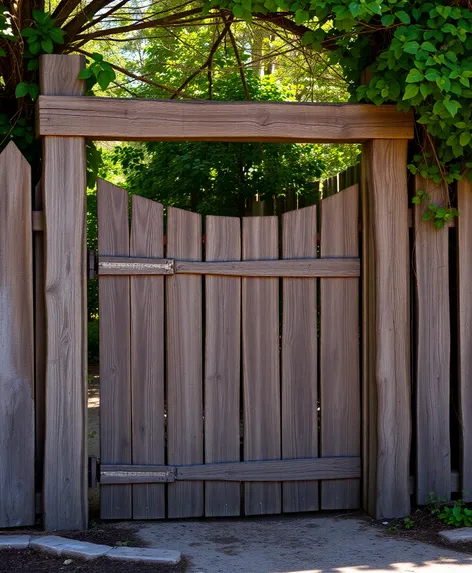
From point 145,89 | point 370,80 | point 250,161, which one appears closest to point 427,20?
point 370,80

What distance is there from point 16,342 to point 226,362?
1159 mm

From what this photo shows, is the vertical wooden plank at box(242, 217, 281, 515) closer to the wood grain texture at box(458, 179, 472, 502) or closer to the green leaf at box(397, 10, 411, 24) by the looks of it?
the wood grain texture at box(458, 179, 472, 502)

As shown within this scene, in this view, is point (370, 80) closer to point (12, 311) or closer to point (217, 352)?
point (217, 352)

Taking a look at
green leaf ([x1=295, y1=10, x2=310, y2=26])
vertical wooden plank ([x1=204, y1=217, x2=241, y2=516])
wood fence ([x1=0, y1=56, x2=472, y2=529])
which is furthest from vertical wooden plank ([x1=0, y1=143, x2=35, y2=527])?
green leaf ([x1=295, y1=10, x2=310, y2=26])

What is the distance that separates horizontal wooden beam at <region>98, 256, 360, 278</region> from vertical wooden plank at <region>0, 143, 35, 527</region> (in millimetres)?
441

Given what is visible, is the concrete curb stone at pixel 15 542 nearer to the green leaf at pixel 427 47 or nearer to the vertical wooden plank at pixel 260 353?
the vertical wooden plank at pixel 260 353

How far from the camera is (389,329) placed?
179 inches

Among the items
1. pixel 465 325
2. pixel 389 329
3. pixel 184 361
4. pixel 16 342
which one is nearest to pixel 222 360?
pixel 184 361

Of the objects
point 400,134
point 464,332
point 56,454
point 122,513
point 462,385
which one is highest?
point 400,134

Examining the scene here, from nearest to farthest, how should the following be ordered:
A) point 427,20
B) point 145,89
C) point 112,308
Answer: point 427,20
point 112,308
point 145,89

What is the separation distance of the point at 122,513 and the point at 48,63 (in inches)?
98.5

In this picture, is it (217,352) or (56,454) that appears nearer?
(56,454)

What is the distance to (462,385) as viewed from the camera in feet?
15.2

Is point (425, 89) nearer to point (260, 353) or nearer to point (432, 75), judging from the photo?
point (432, 75)
